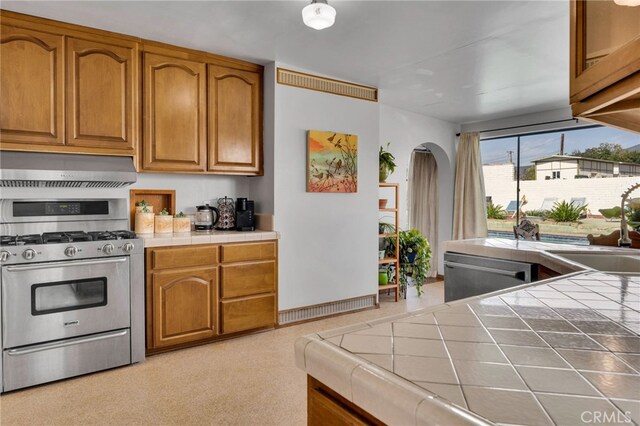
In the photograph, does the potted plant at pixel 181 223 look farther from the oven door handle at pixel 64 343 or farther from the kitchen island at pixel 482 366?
the kitchen island at pixel 482 366

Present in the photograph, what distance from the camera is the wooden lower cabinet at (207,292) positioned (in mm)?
3168

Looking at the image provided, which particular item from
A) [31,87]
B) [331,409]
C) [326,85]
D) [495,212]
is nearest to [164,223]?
[31,87]

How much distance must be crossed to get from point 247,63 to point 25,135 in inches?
73.8

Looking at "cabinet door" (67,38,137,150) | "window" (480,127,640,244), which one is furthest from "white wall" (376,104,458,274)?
"cabinet door" (67,38,137,150)

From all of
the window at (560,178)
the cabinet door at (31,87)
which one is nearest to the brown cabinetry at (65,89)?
the cabinet door at (31,87)

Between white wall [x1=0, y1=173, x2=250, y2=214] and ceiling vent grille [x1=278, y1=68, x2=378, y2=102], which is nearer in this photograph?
white wall [x1=0, y1=173, x2=250, y2=214]

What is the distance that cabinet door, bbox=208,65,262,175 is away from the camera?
368 cm

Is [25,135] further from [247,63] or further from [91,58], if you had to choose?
[247,63]

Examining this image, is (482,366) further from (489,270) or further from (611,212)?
(611,212)

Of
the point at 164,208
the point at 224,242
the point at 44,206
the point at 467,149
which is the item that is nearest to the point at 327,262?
the point at 224,242

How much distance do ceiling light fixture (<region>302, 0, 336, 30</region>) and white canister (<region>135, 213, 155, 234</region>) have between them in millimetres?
2030

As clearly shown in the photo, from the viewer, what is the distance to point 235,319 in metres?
3.54

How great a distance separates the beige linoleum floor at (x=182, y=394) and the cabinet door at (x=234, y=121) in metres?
1.63

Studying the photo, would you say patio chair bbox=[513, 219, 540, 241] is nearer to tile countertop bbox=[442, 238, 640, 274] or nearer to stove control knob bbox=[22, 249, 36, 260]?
tile countertop bbox=[442, 238, 640, 274]
